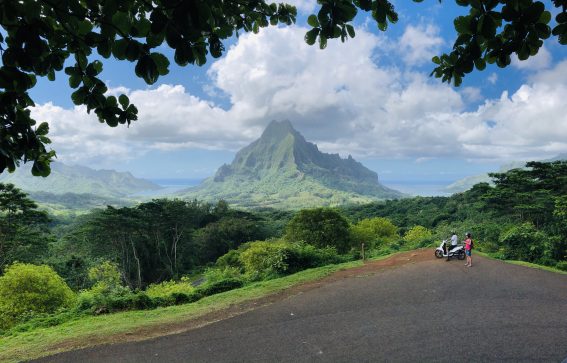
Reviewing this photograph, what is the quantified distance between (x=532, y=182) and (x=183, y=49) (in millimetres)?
33666

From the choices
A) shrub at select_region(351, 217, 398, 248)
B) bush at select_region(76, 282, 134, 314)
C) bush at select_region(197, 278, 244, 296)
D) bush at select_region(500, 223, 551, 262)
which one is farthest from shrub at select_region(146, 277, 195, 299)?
shrub at select_region(351, 217, 398, 248)

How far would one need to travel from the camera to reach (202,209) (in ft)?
216

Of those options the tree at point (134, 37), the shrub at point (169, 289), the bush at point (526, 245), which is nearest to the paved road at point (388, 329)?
the shrub at point (169, 289)

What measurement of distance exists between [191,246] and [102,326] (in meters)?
42.7

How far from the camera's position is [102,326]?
871cm

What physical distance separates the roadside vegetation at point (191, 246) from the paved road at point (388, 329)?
2951 millimetres

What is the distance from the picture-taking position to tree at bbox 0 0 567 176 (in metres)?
1.44

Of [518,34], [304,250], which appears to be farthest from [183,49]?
[304,250]

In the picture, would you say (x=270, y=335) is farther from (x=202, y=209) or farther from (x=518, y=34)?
(x=202, y=209)

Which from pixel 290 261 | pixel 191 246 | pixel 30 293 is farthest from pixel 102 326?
pixel 191 246

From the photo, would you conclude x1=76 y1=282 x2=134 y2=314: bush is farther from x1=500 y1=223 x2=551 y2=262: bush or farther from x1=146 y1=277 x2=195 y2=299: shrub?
x1=500 y1=223 x2=551 y2=262: bush

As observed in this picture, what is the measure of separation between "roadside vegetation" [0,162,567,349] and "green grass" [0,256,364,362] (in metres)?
0.20

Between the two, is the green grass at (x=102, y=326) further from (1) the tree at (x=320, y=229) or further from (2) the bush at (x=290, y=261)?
(1) the tree at (x=320, y=229)

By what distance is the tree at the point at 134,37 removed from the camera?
1443mm
